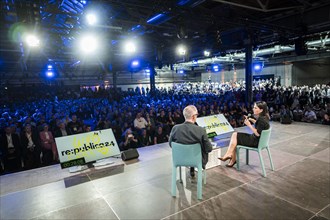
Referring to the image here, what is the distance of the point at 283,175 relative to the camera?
3.25 m

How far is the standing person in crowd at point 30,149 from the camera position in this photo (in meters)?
4.37

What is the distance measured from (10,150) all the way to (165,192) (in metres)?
3.58

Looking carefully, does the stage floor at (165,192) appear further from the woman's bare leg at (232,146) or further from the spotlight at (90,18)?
the spotlight at (90,18)

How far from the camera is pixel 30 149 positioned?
4.50 meters

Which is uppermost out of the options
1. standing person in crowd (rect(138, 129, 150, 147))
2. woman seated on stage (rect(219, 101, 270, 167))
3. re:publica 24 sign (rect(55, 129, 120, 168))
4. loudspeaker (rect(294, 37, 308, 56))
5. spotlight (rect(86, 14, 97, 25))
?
spotlight (rect(86, 14, 97, 25))

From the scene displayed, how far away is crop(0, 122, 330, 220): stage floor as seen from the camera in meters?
2.39

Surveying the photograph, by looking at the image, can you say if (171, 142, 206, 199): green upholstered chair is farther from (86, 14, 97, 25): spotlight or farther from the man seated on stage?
(86, 14, 97, 25): spotlight

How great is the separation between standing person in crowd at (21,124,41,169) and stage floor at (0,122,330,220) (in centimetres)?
72

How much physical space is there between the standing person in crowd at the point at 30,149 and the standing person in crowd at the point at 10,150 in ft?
0.36

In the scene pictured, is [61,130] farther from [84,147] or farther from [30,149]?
[84,147]

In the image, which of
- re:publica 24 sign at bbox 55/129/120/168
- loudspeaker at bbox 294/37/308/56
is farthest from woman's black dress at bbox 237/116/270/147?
loudspeaker at bbox 294/37/308/56

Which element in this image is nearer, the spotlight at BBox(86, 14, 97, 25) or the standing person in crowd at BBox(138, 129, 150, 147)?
the spotlight at BBox(86, 14, 97, 25)

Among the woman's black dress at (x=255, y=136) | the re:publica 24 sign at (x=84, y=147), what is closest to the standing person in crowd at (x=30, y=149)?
the re:publica 24 sign at (x=84, y=147)

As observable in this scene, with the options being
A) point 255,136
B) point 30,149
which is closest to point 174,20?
point 255,136
